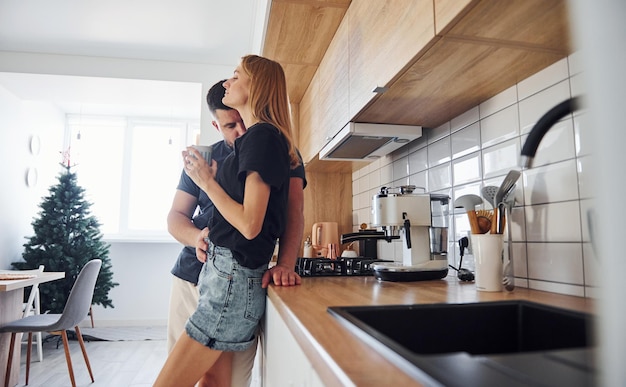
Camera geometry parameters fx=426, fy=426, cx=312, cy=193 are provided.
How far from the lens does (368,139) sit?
174cm

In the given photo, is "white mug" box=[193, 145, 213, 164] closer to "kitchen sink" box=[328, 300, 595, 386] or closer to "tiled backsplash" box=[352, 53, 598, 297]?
"kitchen sink" box=[328, 300, 595, 386]

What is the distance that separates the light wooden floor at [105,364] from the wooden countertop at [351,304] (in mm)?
2458

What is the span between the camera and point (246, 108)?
3.91 ft

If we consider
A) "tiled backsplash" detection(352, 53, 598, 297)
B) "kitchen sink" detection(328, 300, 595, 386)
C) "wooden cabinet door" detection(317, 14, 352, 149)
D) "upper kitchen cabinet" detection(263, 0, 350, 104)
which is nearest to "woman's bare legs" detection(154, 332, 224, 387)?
"kitchen sink" detection(328, 300, 595, 386)

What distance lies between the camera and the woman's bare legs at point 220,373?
1198mm

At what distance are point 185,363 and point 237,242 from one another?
12.5 inches

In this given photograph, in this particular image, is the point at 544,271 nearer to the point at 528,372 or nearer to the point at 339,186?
the point at 528,372

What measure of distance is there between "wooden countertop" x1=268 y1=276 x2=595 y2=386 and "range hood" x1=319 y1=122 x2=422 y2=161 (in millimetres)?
553

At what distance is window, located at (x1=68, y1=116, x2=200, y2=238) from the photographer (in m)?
5.22

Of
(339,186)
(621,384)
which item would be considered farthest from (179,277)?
(339,186)

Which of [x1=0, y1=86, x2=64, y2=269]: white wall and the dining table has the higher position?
[x1=0, y1=86, x2=64, y2=269]: white wall

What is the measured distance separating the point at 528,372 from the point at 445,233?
39.6 inches

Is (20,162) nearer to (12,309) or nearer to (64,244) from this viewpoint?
(64,244)

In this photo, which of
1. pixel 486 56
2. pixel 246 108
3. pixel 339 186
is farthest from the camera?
pixel 339 186
